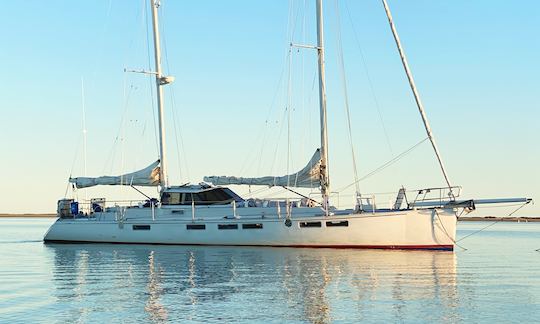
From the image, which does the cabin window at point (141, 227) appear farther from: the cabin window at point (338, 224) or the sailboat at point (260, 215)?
the cabin window at point (338, 224)

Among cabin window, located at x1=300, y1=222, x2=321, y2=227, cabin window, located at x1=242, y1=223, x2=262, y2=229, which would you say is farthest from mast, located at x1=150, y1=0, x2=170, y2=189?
cabin window, located at x1=300, y1=222, x2=321, y2=227

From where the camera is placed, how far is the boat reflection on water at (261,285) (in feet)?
53.3

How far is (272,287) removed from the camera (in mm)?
20578

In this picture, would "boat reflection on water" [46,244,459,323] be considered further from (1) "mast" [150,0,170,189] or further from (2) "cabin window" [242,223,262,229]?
(1) "mast" [150,0,170,189]

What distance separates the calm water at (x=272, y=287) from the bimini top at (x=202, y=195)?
242 inches

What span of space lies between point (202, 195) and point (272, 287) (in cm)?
1934

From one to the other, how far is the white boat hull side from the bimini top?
1277mm

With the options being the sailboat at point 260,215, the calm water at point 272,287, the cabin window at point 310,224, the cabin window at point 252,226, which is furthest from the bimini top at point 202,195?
the calm water at point 272,287

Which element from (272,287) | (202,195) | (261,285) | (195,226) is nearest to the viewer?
(272,287)

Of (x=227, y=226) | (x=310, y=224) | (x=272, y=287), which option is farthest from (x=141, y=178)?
(x=272, y=287)

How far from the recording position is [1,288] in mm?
20953

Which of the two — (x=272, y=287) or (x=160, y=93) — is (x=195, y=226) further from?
(x=272, y=287)

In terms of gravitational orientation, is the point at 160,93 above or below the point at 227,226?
above

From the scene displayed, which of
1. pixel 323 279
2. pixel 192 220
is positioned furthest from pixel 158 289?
pixel 192 220
